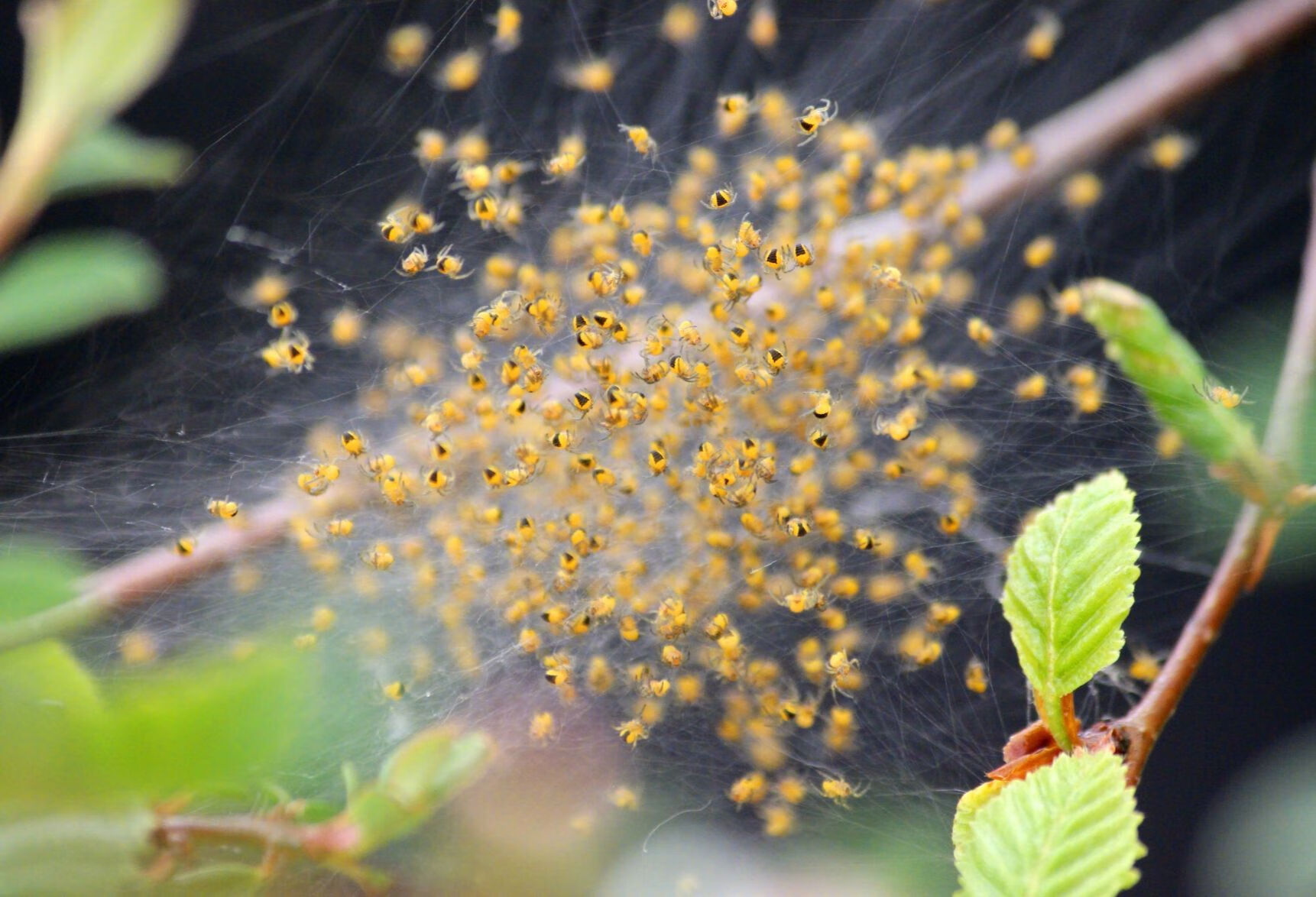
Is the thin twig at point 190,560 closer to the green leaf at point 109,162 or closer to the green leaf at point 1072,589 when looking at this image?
the green leaf at point 109,162

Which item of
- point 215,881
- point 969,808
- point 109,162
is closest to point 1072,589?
point 969,808

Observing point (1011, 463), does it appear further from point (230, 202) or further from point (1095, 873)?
point (230, 202)

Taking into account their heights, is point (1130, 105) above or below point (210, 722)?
above

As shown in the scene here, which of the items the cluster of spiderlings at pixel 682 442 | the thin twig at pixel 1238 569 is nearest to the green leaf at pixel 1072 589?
the thin twig at pixel 1238 569

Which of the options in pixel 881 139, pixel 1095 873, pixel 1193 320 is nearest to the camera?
pixel 1095 873

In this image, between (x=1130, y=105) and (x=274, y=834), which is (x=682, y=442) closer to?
(x=274, y=834)

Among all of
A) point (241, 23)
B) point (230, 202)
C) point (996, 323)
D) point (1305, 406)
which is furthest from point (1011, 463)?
point (241, 23)
